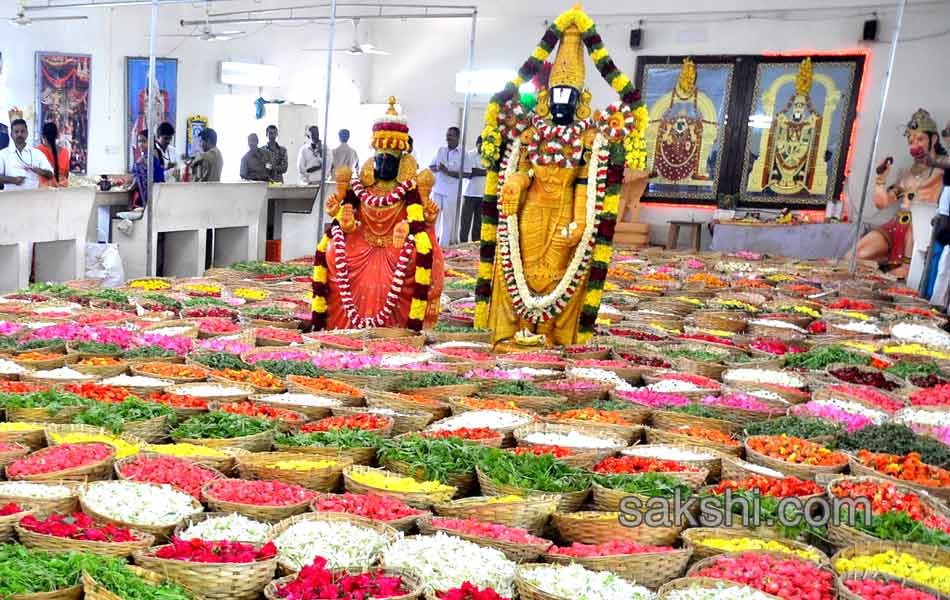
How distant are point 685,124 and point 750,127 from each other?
3.57 feet

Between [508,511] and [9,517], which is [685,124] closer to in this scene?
[508,511]

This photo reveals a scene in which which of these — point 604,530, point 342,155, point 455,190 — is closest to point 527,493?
point 604,530

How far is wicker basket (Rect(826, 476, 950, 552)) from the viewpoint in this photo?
3.35 m

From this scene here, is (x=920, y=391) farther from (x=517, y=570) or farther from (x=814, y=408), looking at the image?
(x=517, y=570)

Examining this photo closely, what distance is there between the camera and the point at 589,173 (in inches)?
273

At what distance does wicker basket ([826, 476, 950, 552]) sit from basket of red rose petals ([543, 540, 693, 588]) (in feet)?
2.10

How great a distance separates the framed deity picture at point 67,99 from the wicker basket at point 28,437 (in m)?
11.0

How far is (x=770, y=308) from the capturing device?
30.0 ft

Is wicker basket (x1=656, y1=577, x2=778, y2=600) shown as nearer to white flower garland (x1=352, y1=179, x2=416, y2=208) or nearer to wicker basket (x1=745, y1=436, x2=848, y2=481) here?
wicker basket (x1=745, y1=436, x2=848, y2=481)

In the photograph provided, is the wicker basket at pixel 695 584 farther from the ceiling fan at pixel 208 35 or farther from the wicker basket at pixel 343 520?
Result: the ceiling fan at pixel 208 35

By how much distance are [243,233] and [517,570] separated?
31.1 feet

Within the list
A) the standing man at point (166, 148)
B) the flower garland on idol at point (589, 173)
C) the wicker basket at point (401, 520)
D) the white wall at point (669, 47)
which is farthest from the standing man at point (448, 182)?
the wicker basket at point (401, 520)

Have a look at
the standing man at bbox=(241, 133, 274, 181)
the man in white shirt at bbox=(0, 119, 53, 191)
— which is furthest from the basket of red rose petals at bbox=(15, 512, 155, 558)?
the standing man at bbox=(241, 133, 274, 181)

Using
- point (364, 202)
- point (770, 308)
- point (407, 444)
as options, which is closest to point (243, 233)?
point (364, 202)
